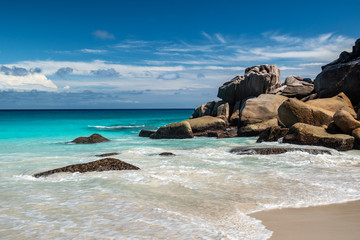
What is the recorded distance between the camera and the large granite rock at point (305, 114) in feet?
55.2

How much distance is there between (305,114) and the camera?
55.9ft

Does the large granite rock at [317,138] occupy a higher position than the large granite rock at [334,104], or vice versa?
the large granite rock at [334,104]

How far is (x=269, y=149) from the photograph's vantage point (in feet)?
41.7

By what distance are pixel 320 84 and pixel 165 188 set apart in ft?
64.8

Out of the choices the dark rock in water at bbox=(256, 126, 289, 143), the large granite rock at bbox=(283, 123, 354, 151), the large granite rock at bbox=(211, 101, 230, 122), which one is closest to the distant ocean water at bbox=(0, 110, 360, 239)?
the large granite rock at bbox=(283, 123, 354, 151)

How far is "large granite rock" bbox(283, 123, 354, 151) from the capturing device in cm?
1334

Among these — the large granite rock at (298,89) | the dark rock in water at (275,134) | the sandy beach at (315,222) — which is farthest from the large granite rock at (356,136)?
the large granite rock at (298,89)

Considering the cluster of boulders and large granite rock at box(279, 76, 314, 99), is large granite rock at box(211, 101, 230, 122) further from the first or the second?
large granite rock at box(279, 76, 314, 99)

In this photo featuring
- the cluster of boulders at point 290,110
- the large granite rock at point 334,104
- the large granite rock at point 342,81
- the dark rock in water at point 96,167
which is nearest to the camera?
the dark rock in water at point 96,167

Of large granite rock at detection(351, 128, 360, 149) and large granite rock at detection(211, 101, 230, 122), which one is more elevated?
large granite rock at detection(211, 101, 230, 122)

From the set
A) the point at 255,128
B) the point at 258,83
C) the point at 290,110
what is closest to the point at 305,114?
the point at 290,110

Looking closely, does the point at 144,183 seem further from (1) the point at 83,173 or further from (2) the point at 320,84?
(2) the point at 320,84

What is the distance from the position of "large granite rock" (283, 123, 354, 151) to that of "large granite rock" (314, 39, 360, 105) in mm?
8701

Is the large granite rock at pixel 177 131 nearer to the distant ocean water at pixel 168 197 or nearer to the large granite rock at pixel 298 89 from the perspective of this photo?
the large granite rock at pixel 298 89
